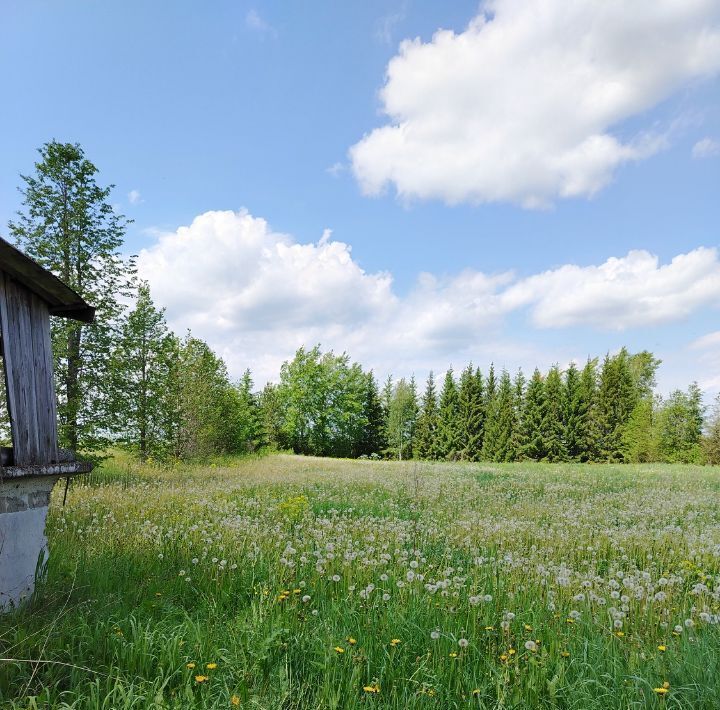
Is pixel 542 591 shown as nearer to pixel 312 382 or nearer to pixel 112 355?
pixel 112 355

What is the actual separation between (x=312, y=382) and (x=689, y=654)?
171 ft

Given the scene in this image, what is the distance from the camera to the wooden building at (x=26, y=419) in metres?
5.01

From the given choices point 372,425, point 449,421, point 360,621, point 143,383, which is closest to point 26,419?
point 360,621

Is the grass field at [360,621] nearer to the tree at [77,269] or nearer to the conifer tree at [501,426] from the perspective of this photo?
the tree at [77,269]

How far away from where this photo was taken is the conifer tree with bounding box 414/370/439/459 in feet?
173

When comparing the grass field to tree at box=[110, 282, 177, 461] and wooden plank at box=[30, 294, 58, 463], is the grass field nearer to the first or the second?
wooden plank at box=[30, 294, 58, 463]

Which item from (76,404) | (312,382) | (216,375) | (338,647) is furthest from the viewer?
(312,382)

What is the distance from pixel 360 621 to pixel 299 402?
5071cm

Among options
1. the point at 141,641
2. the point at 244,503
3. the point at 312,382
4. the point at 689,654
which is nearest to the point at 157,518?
the point at 244,503

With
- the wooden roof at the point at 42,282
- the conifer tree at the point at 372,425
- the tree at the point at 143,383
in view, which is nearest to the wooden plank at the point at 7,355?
the wooden roof at the point at 42,282

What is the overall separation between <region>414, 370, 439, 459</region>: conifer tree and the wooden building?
48402mm

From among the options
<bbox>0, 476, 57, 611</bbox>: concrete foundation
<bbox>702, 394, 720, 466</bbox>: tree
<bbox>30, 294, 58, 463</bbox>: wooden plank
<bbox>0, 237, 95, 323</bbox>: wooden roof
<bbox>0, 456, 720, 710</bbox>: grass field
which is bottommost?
<bbox>702, 394, 720, 466</bbox>: tree

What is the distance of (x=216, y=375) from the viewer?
34750mm

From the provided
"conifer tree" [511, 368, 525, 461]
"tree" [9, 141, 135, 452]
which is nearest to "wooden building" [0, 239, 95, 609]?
"tree" [9, 141, 135, 452]
